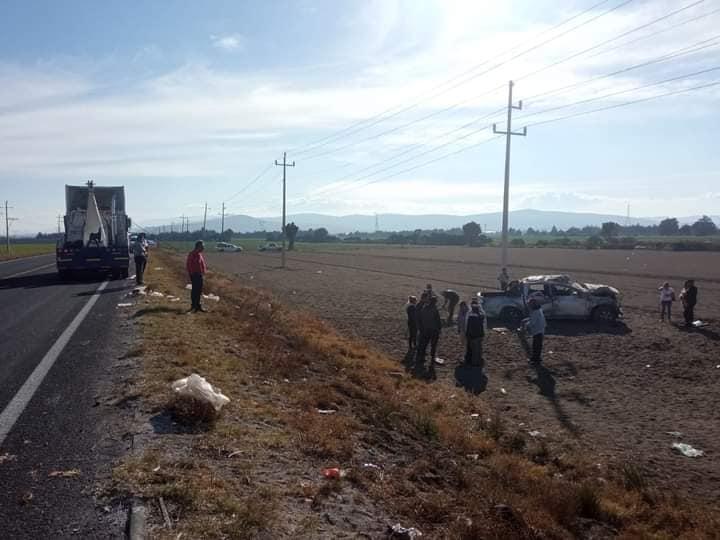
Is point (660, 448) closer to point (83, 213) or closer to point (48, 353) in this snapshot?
point (48, 353)

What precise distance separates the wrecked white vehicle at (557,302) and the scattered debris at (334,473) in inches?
690

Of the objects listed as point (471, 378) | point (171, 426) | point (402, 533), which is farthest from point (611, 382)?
point (402, 533)

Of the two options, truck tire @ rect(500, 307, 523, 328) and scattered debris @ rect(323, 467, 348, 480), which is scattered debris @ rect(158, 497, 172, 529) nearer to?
scattered debris @ rect(323, 467, 348, 480)

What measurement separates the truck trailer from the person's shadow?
17.6 meters

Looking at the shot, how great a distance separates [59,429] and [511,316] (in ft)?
59.5

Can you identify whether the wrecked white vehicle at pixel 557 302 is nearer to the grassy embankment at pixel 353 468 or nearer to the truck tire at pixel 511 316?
the truck tire at pixel 511 316

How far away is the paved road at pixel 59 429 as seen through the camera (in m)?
5.18

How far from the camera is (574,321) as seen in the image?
24234 millimetres

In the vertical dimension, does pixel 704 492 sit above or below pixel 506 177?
below

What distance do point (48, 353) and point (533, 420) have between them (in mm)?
→ 8067

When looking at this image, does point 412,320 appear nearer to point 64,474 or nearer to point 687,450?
point 687,450

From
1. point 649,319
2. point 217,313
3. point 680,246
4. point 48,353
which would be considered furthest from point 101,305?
point 680,246

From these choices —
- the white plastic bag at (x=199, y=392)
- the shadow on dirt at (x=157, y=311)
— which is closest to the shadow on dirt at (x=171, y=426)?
the white plastic bag at (x=199, y=392)

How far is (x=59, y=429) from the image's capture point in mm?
7402
